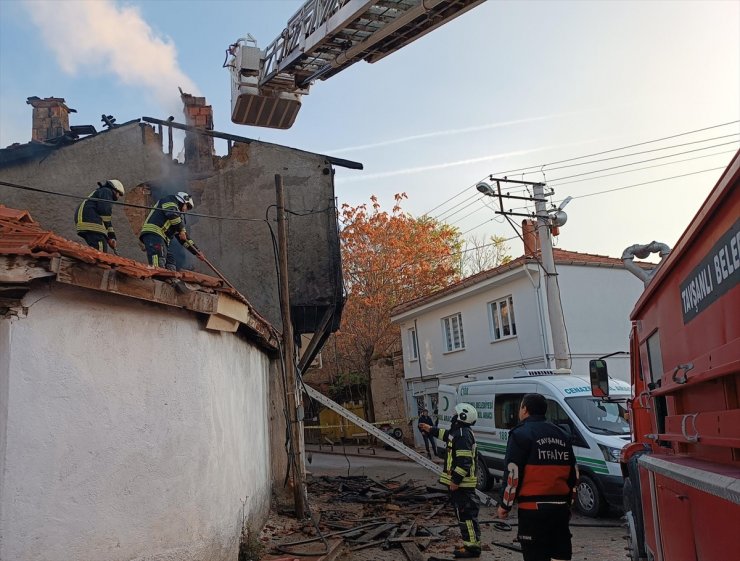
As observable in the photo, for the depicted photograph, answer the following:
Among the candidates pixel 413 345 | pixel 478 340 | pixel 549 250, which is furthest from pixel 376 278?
pixel 549 250

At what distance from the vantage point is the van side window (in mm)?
→ 12609

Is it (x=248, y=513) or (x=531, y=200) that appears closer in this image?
(x=248, y=513)

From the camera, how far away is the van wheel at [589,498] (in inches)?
393

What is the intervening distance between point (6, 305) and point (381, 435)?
9372mm

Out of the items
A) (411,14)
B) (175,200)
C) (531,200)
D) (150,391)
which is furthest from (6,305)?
(531,200)

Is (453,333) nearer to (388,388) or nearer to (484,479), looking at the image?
(388,388)

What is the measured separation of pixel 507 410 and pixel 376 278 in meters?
18.6

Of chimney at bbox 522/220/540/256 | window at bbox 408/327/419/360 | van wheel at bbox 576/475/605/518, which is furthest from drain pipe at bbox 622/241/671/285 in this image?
window at bbox 408/327/419/360

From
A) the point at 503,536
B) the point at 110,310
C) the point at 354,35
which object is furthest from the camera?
the point at 354,35

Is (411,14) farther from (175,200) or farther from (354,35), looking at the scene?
(175,200)

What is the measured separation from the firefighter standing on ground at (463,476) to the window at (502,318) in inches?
531

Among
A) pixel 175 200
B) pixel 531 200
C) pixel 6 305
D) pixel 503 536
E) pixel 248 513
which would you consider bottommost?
pixel 503 536

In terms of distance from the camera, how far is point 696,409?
12.7ft

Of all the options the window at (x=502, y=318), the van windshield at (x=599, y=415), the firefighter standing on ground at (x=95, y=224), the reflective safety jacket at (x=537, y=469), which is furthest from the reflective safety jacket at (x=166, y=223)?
the window at (x=502, y=318)
